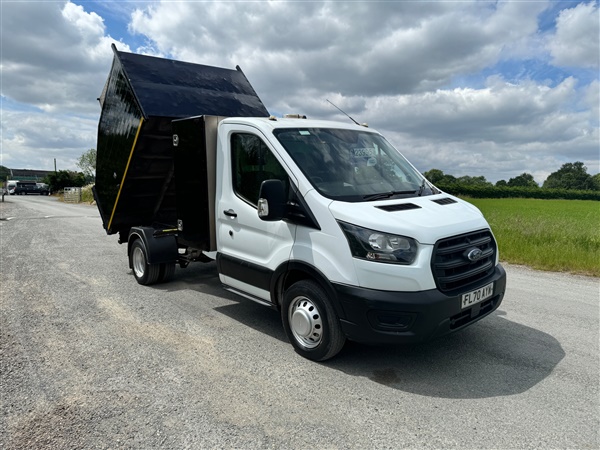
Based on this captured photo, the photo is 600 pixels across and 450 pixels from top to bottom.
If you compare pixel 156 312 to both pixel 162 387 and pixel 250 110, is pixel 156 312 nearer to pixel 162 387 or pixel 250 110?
pixel 162 387

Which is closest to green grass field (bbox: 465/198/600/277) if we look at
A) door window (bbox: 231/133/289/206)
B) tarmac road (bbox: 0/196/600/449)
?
tarmac road (bbox: 0/196/600/449)

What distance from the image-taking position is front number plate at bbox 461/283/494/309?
3689mm

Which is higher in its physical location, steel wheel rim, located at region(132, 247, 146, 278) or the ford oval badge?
the ford oval badge

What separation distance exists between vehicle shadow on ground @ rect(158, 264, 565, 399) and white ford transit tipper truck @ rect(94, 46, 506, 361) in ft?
1.38

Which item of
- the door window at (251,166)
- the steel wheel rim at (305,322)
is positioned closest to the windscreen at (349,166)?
the door window at (251,166)

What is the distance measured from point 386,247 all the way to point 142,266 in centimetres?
478

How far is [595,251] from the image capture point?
9039 millimetres

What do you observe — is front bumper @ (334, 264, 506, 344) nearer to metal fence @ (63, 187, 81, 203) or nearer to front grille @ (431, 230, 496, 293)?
front grille @ (431, 230, 496, 293)

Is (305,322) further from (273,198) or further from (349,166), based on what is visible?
(349,166)

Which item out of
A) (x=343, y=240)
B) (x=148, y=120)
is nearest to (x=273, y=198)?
(x=343, y=240)

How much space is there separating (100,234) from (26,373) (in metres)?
9.77

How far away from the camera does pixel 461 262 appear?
375 centimetres

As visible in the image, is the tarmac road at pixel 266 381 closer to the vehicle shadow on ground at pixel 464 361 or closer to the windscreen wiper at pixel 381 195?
the vehicle shadow on ground at pixel 464 361

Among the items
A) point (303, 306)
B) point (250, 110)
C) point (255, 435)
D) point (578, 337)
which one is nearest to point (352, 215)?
point (303, 306)
